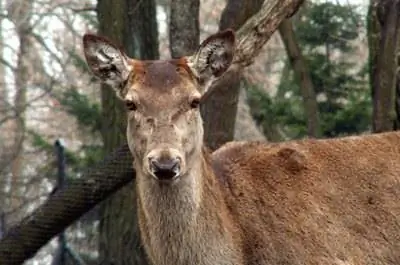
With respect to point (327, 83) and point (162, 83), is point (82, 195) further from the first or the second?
point (327, 83)

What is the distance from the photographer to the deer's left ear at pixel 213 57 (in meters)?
9.00

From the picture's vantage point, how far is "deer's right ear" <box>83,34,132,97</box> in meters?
9.01

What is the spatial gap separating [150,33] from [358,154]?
574 centimetres

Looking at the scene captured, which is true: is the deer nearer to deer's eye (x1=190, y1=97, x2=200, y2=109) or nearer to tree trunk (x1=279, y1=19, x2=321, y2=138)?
deer's eye (x1=190, y1=97, x2=200, y2=109)

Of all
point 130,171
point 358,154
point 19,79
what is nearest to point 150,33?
point 130,171

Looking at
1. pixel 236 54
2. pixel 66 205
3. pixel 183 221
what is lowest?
pixel 66 205

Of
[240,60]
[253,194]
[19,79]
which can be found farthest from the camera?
[19,79]

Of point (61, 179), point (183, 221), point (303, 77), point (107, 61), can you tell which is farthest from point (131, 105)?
point (303, 77)

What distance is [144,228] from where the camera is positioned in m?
8.99

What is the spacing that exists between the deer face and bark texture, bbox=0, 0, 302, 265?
8.05 feet

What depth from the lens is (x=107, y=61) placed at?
907cm

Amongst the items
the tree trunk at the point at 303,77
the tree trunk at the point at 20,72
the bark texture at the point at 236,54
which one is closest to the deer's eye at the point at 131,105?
the bark texture at the point at 236,54

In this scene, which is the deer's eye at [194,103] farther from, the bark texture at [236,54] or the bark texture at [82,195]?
the bark texture at [82,195]

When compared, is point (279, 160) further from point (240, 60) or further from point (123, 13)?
point (123, 13)
